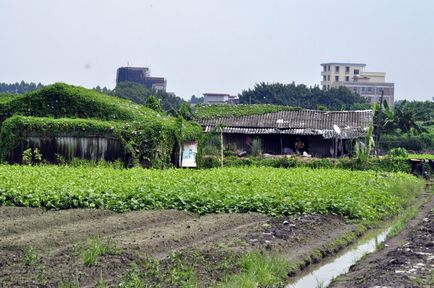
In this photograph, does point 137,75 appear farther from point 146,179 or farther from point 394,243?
point 394,243

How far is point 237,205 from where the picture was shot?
18516 millimetres

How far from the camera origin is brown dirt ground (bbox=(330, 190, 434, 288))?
10.6 metres

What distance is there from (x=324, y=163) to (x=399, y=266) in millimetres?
22430

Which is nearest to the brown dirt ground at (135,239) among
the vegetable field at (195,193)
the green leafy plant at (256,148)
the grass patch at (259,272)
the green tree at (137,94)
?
the grass patch at (259,272)

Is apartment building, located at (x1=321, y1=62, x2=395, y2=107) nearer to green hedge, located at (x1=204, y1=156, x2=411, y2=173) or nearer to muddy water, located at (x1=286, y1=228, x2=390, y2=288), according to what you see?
green hedge, located at (x1=204, y1=156, x2=411, y2=173)

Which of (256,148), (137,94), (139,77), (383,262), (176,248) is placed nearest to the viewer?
(383,262)

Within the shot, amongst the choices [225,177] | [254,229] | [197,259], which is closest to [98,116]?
[225,177]

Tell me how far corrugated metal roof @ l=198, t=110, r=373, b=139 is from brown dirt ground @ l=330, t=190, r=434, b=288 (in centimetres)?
2463

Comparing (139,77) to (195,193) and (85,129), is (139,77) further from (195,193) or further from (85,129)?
(195,193)

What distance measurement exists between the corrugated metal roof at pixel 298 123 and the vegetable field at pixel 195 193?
1539cm

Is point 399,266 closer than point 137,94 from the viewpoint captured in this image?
Yes

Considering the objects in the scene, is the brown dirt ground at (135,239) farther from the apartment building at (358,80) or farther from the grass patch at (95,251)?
the apartment building at (358,80)

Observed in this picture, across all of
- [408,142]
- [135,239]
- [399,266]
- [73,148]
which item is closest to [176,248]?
[135,239]

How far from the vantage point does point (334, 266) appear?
13.8 metres
